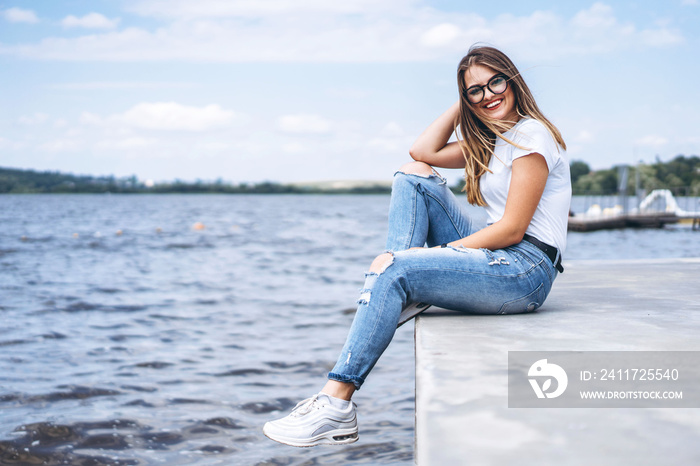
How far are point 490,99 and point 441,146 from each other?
490 millimetres

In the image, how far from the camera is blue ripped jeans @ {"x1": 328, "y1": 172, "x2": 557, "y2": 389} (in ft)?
8.14

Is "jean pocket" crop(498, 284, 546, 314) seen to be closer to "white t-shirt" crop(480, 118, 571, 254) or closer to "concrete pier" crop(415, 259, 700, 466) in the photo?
"concrete pier" crop(415, 259, 700, 466)

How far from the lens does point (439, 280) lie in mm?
2697

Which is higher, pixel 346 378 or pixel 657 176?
pixel 657 176

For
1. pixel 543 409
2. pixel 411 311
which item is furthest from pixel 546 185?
pixel 543 409

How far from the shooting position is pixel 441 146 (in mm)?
3355

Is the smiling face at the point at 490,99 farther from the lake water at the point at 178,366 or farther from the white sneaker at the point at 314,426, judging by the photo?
the lake water at the point at 178,366

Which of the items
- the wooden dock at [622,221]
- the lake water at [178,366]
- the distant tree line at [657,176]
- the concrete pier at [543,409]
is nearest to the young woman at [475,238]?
the concrete pier at [543,409]

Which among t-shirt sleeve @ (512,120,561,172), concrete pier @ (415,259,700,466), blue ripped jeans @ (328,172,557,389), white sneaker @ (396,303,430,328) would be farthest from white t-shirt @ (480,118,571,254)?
white sneaker @ (396,303,430,328)

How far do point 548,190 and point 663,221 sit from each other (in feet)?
112

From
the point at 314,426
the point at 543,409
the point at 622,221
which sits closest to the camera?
the point at 543,409

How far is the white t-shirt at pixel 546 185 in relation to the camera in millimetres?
2746

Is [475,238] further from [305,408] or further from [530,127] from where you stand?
[305,408]

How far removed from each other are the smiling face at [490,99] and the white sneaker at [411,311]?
0.91m
